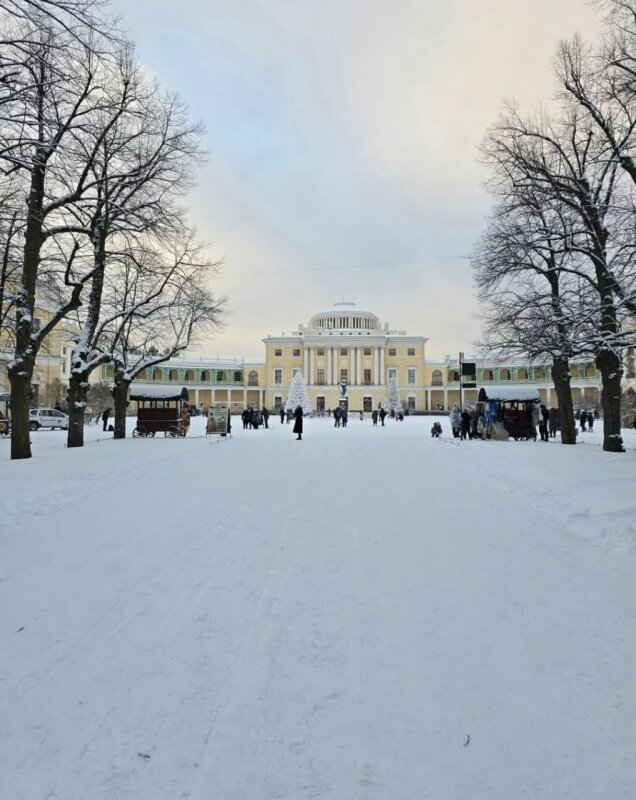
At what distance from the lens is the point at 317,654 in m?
3.79

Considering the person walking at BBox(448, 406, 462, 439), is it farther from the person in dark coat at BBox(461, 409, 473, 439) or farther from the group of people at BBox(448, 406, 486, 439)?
the person in dark coat at BBox(461, 409, 473, 439)

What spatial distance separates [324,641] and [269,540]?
2.74m

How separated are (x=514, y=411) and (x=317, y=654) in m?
25.8

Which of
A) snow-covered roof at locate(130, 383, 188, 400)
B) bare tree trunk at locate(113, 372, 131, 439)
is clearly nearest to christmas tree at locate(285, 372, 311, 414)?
snow-covered roof at locate(130, 383, 188, 400)

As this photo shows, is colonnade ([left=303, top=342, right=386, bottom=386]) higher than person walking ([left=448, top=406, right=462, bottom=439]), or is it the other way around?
colonnade ([left=303, top=342, right=386, bottom=386])

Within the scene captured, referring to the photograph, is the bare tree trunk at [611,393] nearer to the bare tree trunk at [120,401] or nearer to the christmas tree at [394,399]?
the bare tree trunk at [120,401]

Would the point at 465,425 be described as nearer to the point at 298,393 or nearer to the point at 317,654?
the point at 317,654

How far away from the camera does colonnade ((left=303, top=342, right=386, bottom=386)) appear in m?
109

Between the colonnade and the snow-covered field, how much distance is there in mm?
101063

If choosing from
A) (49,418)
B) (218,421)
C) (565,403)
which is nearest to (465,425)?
(565,403)

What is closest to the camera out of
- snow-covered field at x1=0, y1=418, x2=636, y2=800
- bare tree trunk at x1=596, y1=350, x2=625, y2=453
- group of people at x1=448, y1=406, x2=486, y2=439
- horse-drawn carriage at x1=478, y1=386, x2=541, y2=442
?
snow-covered field at x1=0, y1=418, x2=636, y2=800

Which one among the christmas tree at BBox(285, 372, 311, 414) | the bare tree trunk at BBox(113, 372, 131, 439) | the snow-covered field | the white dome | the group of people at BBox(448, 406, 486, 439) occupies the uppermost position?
the white dome

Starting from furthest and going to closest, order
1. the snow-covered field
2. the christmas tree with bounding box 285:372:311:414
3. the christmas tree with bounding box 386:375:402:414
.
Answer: the christmas tree with bounding box 386:375:402:414, the christmas tree with bounding box 285:372:311:414, the snow-covered field

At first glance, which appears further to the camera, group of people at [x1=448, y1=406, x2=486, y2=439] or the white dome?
A: the white dome
